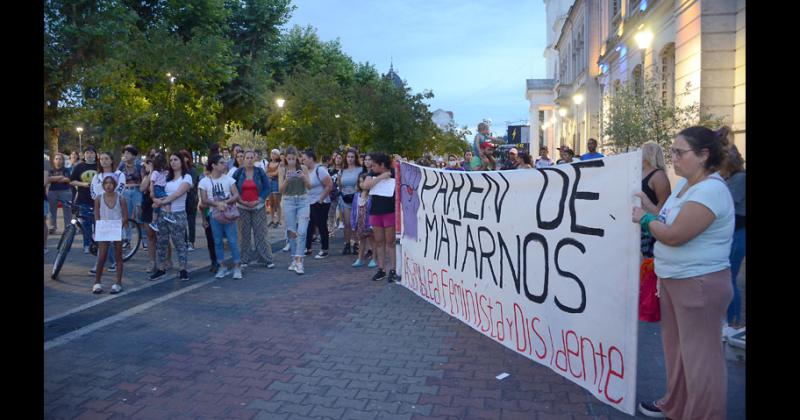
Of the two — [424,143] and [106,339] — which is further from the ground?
[424,143]

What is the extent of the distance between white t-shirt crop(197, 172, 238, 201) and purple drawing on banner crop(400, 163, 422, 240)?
2.69 meters

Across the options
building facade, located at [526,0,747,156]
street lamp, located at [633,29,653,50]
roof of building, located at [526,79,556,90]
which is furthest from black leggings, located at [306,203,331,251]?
roof of building, located at [526,79,556,90]

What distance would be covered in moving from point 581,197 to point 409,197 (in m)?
4.02

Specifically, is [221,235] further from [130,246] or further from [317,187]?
[130,246]

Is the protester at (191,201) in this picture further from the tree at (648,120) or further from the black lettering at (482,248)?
the tree at (648,120)

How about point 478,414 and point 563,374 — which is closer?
point 478,414

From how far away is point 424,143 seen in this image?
22969mm

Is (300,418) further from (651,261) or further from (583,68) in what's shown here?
(583,68)

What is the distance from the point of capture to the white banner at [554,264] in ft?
13.4

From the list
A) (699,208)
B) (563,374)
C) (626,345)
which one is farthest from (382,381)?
(699,208)

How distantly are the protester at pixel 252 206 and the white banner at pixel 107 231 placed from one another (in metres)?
2.10

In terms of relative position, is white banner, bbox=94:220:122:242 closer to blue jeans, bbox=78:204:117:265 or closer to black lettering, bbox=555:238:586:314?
blue jeans, bbox=78:204:117:265

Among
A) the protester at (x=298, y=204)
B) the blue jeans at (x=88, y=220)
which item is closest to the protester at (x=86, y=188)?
the blue jeans at (x=88, y=220)

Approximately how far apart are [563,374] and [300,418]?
1.99 meters
